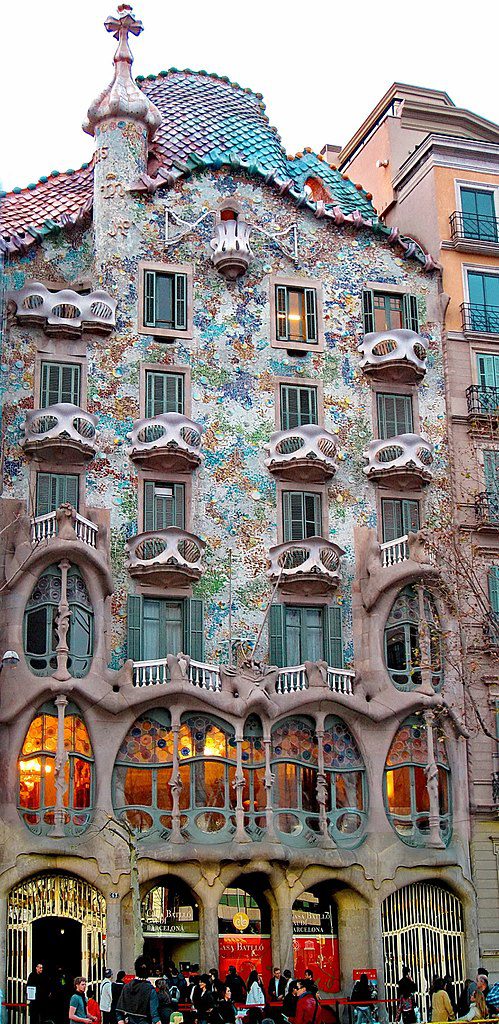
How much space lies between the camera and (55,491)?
128ft

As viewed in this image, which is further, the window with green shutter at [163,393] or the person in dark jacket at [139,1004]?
the window with green shutter at [163,393]

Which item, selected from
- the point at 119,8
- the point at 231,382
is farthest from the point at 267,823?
the point at 119,8

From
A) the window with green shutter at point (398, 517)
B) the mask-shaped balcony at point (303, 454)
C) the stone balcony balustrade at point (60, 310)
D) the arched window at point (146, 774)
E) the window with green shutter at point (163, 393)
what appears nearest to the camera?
the arched window at point (146, 774)

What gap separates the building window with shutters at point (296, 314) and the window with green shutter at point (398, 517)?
5.15m

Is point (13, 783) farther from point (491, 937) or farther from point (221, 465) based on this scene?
point (491, 937)

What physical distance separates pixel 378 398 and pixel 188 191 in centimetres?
831

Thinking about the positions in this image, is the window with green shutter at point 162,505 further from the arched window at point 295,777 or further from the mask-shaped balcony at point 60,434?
the arched window at point 295,777

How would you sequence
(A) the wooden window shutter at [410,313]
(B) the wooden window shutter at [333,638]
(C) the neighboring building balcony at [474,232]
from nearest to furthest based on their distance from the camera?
1. (B) the wooden window shutter at [333,638]
2. (A) the wooden window shutter at [410,313]
3. (C) the neighboring building balcony at [474,232]

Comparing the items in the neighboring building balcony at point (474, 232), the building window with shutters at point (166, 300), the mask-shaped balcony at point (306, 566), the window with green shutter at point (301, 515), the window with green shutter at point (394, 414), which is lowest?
the mask-shaped balcony at point (306, 566)

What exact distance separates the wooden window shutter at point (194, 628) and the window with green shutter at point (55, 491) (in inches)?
159

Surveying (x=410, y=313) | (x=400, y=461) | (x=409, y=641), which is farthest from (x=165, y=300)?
(x=409, y=641)

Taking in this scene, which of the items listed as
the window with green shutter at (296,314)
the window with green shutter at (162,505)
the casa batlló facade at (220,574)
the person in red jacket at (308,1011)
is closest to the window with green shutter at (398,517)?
the casa batlló facade at (220,574)

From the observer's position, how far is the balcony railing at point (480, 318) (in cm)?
4372

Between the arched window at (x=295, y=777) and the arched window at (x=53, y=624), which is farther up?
the arched window at (x=53, y=624)
